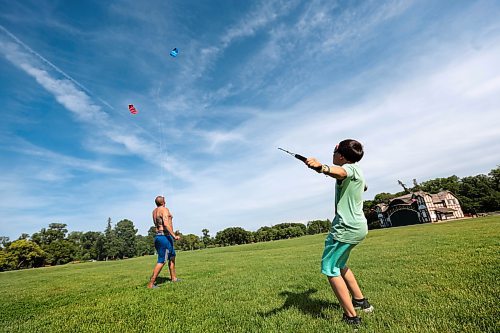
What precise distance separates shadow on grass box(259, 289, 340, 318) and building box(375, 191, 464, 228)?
82694 millimetres

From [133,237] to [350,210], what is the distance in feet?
470

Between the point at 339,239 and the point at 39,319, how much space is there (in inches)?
242

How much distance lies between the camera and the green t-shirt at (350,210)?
3.82 meters

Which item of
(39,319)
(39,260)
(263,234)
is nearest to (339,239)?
(39,319)

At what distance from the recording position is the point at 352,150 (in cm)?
396

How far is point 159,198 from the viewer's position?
8688 mm

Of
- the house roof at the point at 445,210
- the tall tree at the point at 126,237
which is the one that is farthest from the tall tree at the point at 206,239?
the house roof at the point at 445,210

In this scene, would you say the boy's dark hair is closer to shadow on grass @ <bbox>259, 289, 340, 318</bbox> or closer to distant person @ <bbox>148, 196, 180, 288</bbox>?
shadow on grass @ <bbox>259, 289, 340, 318</bbox>

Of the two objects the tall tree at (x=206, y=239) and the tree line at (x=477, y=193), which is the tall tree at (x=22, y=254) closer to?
the tall tree at (x=206, y=239)

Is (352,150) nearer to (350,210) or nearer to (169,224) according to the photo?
(350,210)

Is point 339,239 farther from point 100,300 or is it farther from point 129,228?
point 129,228

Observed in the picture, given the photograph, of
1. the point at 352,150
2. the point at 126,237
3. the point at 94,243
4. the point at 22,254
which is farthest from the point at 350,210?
the point at 94,243

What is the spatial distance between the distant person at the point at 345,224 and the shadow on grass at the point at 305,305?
57cm

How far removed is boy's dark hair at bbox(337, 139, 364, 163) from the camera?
13.0 feet
